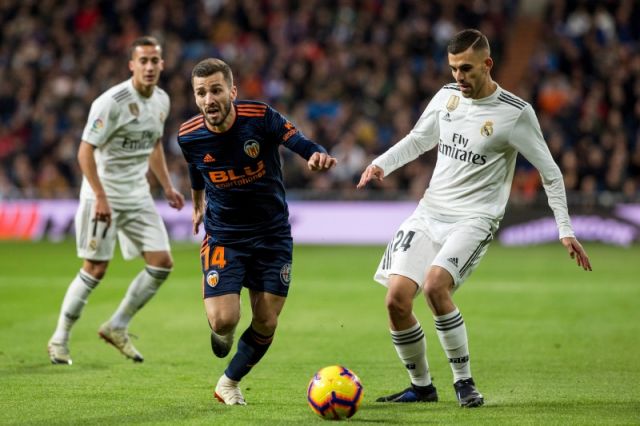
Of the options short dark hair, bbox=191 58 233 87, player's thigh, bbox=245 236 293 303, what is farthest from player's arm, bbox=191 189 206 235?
short dark hair, bbox=191 58 233 87

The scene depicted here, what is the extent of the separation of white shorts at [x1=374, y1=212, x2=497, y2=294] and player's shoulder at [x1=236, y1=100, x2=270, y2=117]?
4.14ft

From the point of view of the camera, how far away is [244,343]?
694 centimetres

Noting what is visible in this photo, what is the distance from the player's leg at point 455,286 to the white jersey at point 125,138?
3.46 meters

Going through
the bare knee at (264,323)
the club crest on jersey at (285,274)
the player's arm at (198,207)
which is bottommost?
the bare knee at (264,323)

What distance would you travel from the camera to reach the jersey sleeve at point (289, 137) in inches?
261

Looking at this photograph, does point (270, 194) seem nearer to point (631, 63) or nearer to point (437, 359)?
point (437, 359)

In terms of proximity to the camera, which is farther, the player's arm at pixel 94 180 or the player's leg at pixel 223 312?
the player's arm at pixel 94 180

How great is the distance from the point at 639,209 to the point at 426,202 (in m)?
13.5

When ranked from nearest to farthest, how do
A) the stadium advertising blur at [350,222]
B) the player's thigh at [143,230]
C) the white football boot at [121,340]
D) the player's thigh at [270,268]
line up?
the player's thigh at [270,268] < the white football boot at [121,340] < the player's thigh at [143,230] < the stadium advertising blur at [350,222]

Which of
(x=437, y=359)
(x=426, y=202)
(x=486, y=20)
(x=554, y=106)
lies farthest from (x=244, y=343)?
(x=486, y=20)

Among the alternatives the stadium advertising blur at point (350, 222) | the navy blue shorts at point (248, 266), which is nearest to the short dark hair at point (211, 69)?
the navy blue shorts at point (248, 266)

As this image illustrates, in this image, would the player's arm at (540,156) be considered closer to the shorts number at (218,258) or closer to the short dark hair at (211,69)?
the short dark hair at (211,69)

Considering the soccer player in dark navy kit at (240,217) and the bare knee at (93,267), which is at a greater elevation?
the soccer player in dark navy kit at (240,217)

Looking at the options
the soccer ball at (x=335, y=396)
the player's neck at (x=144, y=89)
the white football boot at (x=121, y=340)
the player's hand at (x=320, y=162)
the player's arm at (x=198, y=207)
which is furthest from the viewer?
the player's neck at (x=144, y=89)
